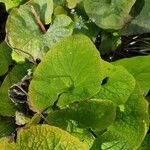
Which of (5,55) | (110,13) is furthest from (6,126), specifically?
(110,13)

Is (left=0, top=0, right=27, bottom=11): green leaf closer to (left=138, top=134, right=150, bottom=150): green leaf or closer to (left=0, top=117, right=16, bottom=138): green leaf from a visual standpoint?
(left=0, top=117, right=16, bottom=138): green leaf

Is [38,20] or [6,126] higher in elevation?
[38,20]

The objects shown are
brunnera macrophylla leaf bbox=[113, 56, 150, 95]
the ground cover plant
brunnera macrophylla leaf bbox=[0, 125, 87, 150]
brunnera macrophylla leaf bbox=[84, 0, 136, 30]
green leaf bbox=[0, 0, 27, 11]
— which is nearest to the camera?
brunnera macrophylla leaf bbox=[0, 125, 87, 150]

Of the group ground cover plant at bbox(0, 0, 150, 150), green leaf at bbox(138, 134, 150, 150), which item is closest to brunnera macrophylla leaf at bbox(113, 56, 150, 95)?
ground cover plant at bbox(0, 0, 150, 150)

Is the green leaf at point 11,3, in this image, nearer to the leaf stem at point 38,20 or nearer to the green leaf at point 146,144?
the leaf stem at point 38,20

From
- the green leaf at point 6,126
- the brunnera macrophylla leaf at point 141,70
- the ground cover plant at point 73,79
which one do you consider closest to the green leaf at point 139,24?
the ground cover plant at point 73,79

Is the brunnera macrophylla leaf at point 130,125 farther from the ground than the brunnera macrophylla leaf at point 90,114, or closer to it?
closer to it

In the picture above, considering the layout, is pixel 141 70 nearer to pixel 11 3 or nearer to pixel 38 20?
pixel 38 20

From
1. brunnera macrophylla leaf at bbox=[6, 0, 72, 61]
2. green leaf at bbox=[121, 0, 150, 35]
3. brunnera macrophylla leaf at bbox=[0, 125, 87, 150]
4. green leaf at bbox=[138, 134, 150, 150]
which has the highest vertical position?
brunnera macrophylla leaf at bbox=[6, 0, 72, 61]
